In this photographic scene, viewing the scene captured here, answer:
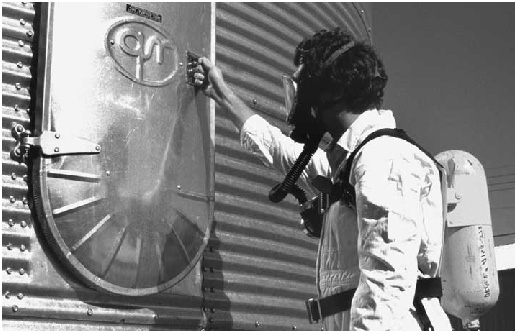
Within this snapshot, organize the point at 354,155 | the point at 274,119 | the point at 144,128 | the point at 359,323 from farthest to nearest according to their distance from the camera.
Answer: the point at 274,119, the point at 144,128, the point at 354,155, the point at 359,323

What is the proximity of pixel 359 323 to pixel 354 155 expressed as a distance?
0.63 m

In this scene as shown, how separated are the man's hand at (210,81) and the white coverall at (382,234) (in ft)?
2.53

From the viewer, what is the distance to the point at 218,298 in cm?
394

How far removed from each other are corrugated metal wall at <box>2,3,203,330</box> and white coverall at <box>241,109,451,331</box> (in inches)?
37.2

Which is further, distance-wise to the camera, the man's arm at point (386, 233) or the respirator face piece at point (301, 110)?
the respirator face piece at point (301, 110)

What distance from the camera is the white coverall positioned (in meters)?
2.63

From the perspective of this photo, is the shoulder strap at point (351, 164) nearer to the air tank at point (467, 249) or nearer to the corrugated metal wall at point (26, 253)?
the corrugated metal wall at point (26, 253)

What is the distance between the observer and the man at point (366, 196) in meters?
2.65

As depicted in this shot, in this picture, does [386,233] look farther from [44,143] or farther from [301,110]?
[44,143]

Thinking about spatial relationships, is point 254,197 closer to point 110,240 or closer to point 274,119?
point 274,119

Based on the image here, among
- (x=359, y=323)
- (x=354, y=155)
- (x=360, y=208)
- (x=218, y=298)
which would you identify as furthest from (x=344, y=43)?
(x=218, y=298)

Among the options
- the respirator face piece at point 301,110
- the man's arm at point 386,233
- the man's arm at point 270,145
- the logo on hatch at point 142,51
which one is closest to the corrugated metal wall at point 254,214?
the man's arm at point 270,145

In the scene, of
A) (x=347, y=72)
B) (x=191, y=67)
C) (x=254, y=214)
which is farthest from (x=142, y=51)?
(x=254, y=214)

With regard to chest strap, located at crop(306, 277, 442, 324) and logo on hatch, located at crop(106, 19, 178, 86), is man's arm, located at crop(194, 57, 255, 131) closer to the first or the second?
logo on hatch, located at crop(106, 19, 178, 86)
